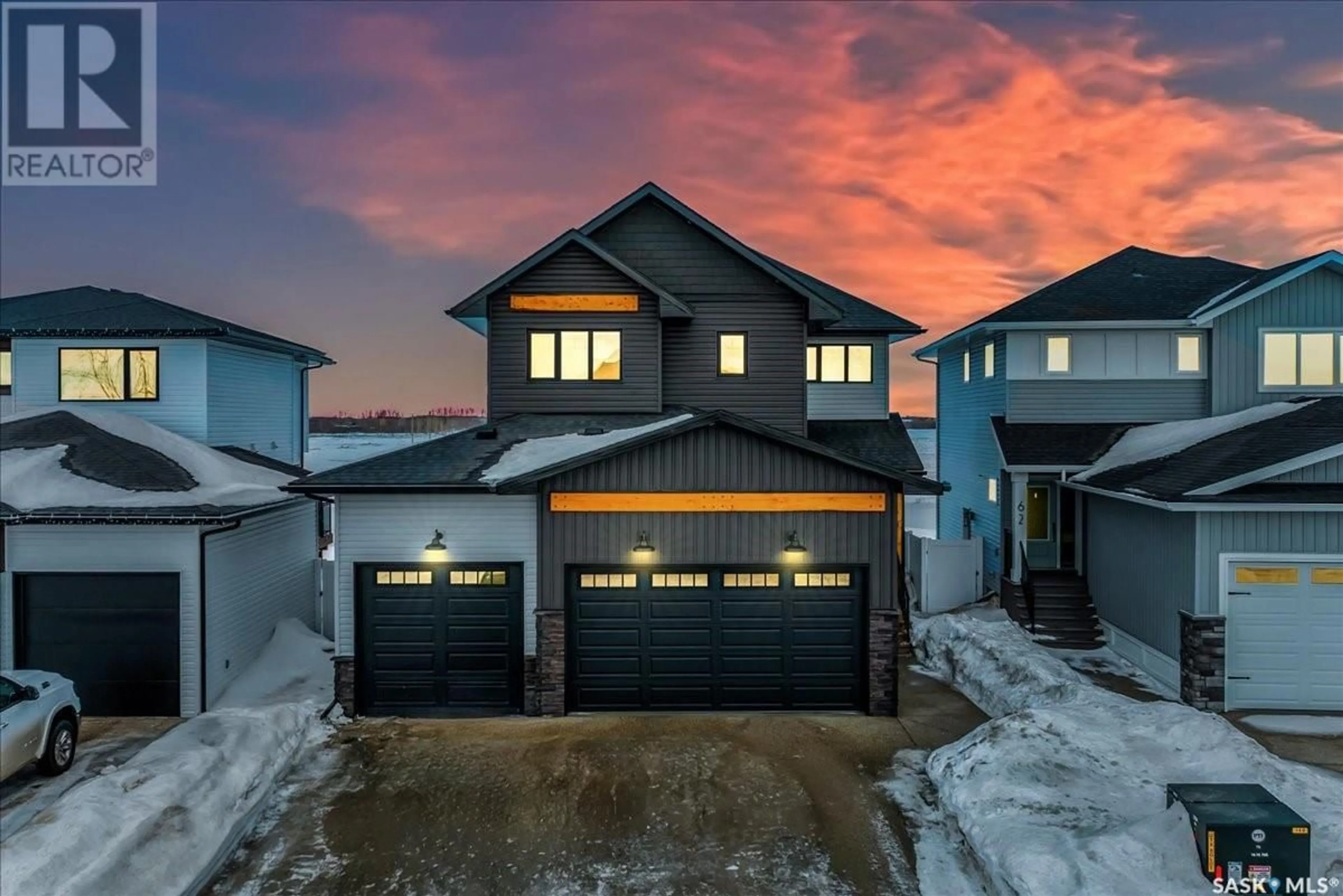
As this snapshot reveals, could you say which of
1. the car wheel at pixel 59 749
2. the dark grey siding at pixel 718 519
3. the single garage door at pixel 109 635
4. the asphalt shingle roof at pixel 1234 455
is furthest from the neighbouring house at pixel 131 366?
the asphalt shingle roof at pixel 1234 455

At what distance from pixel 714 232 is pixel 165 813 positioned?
14203mm

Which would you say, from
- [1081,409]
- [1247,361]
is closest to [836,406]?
[1081,409]

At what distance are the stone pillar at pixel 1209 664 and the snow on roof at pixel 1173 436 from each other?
14.7ft

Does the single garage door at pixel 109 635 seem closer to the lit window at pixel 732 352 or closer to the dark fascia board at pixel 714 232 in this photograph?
the dark fascia board at pixel 714 232

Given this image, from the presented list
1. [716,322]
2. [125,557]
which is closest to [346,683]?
[125,557]

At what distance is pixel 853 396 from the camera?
18203mm

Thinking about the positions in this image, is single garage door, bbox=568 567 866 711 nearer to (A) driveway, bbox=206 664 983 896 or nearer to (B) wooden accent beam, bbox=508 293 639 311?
(A) driveway, bbox=206 664 983 896

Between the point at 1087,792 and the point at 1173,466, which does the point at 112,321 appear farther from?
the point at 1173,466

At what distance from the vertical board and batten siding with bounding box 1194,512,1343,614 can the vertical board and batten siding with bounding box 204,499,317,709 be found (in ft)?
56.9

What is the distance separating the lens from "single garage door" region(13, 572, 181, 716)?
1125 centimetres

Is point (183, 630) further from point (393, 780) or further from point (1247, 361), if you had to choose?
point (1247, 361)

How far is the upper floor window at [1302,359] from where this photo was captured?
1648cm

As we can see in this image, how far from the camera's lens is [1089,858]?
20.5ft

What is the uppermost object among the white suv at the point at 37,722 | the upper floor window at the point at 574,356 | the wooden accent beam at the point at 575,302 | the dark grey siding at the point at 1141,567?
the wooden accent beam at the point at 575,302
